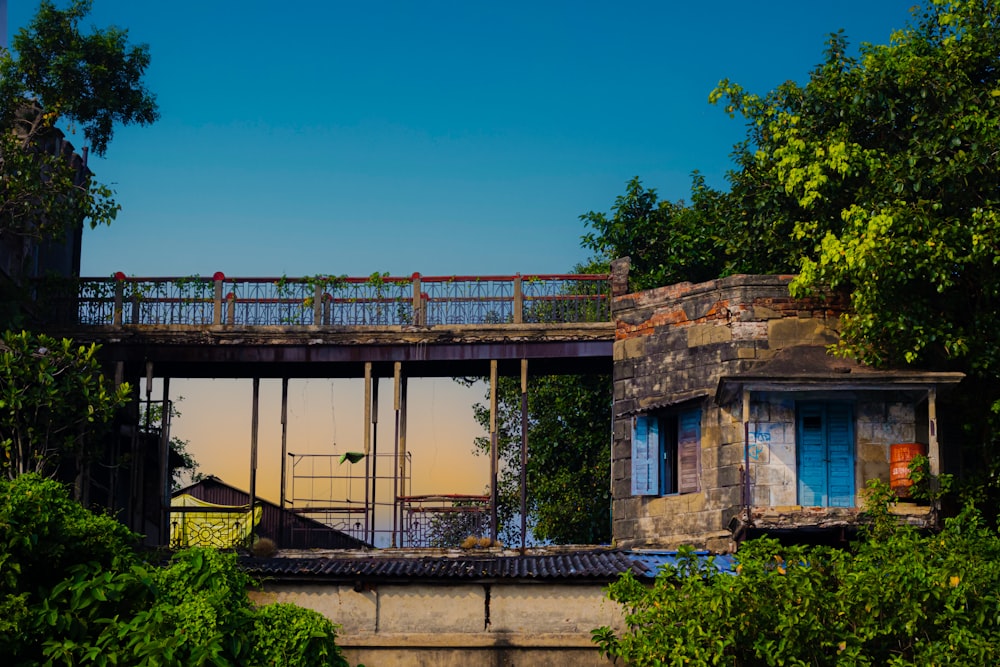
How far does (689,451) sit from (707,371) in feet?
4.02

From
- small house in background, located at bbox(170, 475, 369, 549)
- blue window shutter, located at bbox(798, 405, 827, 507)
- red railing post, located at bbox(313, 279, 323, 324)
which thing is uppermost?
red railing post, located at bbox(313, 279, 323, 324)

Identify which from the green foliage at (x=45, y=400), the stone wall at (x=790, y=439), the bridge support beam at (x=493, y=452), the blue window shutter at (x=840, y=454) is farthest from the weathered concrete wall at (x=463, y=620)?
the green foliage at (x=45, y=400)

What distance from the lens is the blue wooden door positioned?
760 inches

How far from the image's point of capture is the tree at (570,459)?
1085 inches

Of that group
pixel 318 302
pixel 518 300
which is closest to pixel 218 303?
pixel 318 302

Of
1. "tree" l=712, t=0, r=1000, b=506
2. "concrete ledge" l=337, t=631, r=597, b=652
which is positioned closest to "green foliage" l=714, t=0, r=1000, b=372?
"tree" l=712, t=0, r=1000, b=506

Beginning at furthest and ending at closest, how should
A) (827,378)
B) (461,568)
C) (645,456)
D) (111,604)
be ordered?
(645,456)
(461,568)
(827,378)
(111,604)

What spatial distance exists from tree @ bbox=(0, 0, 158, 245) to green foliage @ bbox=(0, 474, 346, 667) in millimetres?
9120

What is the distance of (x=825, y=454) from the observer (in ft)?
63.9

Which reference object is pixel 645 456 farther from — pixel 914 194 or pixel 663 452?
pixel 914 194

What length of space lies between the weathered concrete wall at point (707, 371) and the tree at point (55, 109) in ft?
28.5

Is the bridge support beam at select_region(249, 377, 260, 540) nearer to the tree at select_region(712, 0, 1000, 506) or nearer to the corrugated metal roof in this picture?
the corrugated metal roof

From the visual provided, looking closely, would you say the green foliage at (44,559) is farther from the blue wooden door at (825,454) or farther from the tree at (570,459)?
the tree at (570,459)

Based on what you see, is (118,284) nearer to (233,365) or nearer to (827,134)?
(233,365)
